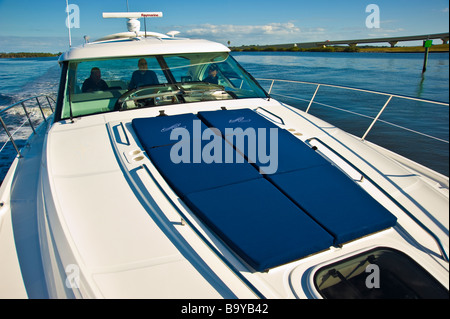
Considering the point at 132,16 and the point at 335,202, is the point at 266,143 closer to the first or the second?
the point at 335,202

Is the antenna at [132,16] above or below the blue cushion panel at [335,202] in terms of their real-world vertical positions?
above

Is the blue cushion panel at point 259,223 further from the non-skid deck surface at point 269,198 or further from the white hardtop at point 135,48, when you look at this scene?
the white hardtop at point 135,48

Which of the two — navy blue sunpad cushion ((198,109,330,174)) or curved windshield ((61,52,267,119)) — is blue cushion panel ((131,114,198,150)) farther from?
curved windshield ((61,52,267,119))

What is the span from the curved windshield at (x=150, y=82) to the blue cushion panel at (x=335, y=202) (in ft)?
5.55

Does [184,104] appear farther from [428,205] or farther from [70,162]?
[428,205]

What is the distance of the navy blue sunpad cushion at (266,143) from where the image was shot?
6.96 ft

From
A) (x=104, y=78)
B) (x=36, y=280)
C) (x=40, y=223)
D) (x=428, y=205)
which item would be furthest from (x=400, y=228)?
(x=104, y=78)

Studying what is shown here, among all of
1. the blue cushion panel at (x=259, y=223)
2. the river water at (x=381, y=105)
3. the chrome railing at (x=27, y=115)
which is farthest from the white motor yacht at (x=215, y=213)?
the river water at (x=381, y=105)

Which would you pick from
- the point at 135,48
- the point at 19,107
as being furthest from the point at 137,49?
the point at 19,107

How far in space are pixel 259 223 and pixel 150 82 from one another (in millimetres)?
2386

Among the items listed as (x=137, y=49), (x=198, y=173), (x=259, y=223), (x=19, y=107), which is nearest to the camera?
(x=259, y=223)

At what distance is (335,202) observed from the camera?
175 centimetres

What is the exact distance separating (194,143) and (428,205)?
161cm

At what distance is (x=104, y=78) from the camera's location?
3.26 metres
